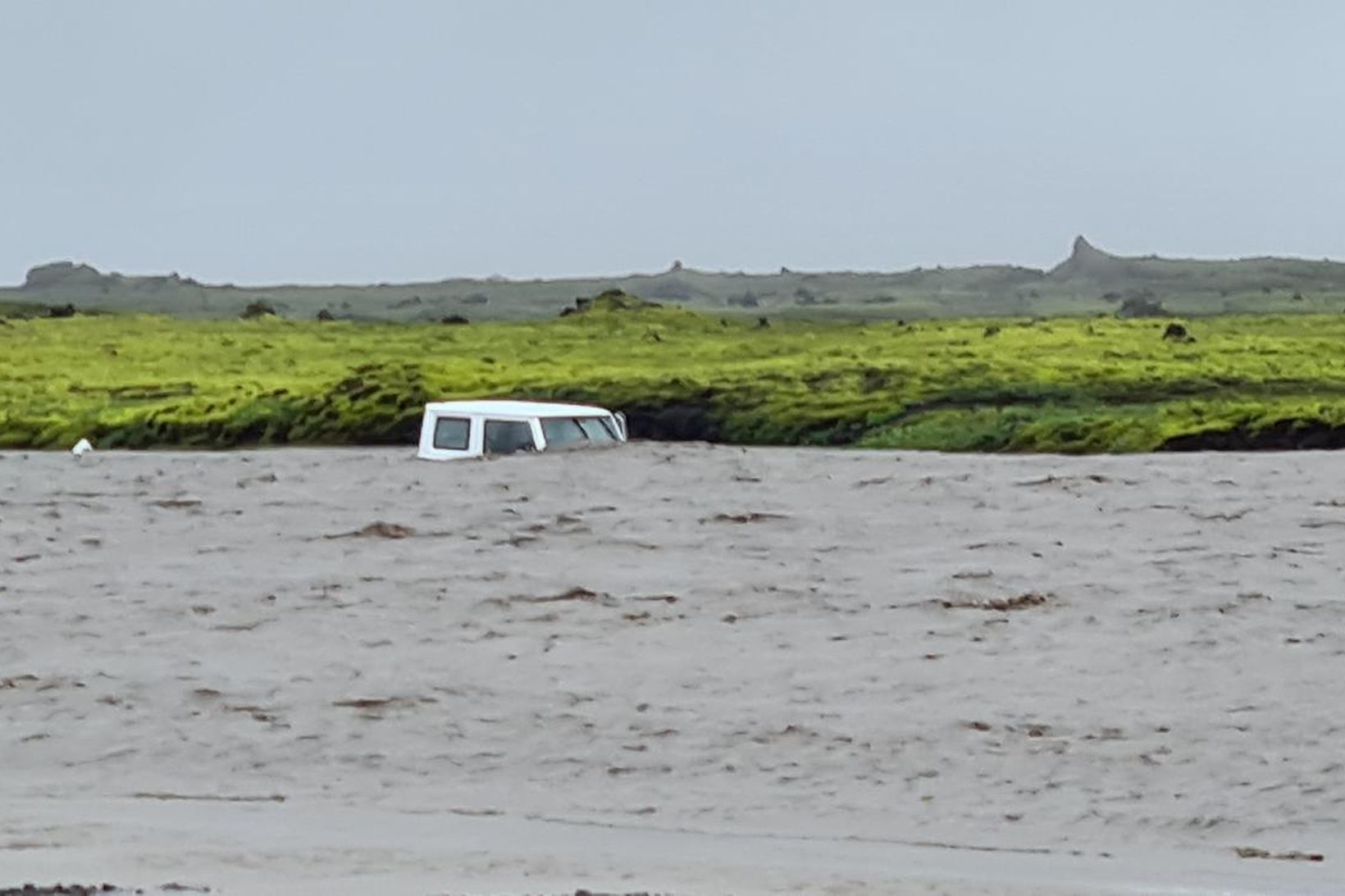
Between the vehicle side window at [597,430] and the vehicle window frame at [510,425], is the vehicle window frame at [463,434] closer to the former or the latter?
the vehicle window frame at [510,425]

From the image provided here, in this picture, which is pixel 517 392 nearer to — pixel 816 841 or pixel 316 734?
pixel 316 734

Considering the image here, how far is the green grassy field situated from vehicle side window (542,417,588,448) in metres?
14.1

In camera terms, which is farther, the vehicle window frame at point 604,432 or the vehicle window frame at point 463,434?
the vehicle window frame at point 604,432

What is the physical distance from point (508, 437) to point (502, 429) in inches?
5.0

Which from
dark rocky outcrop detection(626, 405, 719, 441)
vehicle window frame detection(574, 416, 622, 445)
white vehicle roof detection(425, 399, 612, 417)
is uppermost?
white vehicle roof detection(425, 399, 612, 417)

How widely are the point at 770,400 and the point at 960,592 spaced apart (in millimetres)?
29079

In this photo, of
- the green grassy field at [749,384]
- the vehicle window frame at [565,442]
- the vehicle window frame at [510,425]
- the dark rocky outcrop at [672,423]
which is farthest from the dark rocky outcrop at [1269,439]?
the vehicle window frame at [510,425]

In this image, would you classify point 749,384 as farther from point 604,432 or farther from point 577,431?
point 577,431

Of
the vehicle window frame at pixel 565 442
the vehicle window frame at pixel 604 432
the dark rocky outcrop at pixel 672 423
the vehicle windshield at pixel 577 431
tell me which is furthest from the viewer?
the dark rocky outcrop at pixel 672 423

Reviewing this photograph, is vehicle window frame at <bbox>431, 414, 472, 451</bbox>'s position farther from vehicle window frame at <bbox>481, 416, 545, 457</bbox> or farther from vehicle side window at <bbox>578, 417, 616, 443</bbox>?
vehicle side window at <bbox>578, 417, 616, 443</bbox>

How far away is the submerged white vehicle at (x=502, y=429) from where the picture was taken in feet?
98.8

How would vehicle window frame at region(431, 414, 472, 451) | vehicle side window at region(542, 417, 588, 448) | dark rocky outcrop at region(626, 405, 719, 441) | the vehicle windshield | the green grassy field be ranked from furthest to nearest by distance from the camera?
dark rocky outcrop at region(626, 405, 719, 441) → the green grassy field → vehicle window frame at region(431, 414, 472, 451) → the vehicle windshield → vehicle side window at region(542, 417, 588, 448)


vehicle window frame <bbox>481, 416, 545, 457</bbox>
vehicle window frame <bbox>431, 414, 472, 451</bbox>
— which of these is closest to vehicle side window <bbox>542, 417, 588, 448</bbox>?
vehicle window frame <bbox>481, 416, 545, 457</bbox>

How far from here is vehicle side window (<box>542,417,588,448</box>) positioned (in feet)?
99.6
